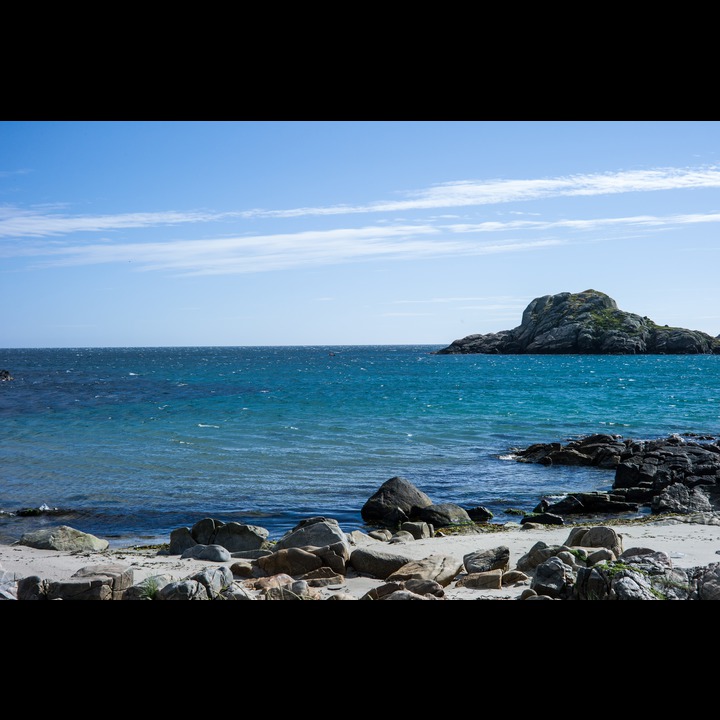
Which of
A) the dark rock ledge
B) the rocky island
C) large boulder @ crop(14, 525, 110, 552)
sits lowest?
large boulder @ crop(14, 525, 110, 552)

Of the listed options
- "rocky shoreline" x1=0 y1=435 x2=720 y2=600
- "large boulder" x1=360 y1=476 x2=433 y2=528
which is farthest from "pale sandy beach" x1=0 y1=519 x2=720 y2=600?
"large boulder" x1=360 y1=476 x2=433 y2=528

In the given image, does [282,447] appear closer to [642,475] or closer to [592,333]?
[642,475]

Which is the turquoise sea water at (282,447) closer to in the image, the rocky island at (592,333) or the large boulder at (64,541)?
the large boulder at (64,541)

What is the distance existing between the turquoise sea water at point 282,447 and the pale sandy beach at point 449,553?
1.70 m

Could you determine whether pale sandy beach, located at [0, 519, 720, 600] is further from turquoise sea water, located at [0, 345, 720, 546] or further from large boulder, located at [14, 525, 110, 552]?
turquoise sea water, located at [0, 345, 720, 546]

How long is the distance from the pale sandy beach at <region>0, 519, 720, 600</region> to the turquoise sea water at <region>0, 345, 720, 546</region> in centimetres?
170

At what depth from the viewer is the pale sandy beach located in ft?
28.7

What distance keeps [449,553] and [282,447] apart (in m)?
13.4

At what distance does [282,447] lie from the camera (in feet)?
77.5

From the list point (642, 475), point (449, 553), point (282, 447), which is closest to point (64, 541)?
point (449, 553)

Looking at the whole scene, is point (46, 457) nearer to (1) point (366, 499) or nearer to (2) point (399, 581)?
(1) point (366, 499)

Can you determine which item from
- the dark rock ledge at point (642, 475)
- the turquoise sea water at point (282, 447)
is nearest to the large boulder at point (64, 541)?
the turquoise sea water at point (282, 447)

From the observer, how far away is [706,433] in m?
29.0
